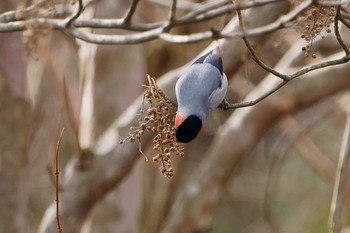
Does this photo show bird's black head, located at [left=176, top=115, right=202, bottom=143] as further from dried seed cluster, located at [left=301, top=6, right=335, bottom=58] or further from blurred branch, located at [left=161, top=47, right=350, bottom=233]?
blurred branch, located at [left=161, top=47, right=350, bottom=233]

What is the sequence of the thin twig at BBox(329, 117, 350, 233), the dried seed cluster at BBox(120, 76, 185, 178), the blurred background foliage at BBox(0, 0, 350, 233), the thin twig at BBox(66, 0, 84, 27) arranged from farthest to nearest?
the blurred background foliage at BBox(0, 0, 350, 233), the thin twig at BBox(329, 117, 350, 233), the thin twig at BBox(66, 0, 84, 27), the dried seed cluster at BBox(120, 76, 185, 178)

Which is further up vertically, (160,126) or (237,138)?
(160,126)

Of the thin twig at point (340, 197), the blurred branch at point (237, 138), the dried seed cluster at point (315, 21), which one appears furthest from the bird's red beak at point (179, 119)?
the blurred branch at point (237, 138)

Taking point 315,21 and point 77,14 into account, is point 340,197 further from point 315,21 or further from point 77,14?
point 77,14

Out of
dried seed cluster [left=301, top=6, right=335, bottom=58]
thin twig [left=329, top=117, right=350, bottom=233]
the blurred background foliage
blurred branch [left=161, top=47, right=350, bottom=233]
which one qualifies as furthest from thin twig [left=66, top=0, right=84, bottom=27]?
blurred branch [left=161, top=47, right=350, bottom=233]

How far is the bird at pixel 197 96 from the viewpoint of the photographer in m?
2.75

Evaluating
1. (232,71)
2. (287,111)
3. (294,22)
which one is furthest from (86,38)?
(287,111)

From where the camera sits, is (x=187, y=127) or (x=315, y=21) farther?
(x=187, y=127)

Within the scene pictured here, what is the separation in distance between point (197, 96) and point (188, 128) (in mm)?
122

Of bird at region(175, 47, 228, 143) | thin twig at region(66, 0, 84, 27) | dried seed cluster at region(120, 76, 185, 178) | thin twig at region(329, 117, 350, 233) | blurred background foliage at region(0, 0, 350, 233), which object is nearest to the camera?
dried seed cluster at region(120, 76, 185, 178)

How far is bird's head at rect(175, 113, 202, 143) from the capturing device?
2.69 metres

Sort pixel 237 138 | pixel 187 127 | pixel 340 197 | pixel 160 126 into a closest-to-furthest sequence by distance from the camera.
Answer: pixel 160 126 < pixel 187 127 < pixel 340 197 < pixel 237 138

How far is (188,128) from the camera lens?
2.76 m

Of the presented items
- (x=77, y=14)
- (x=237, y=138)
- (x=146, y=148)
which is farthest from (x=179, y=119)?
(x=237, y=138)
